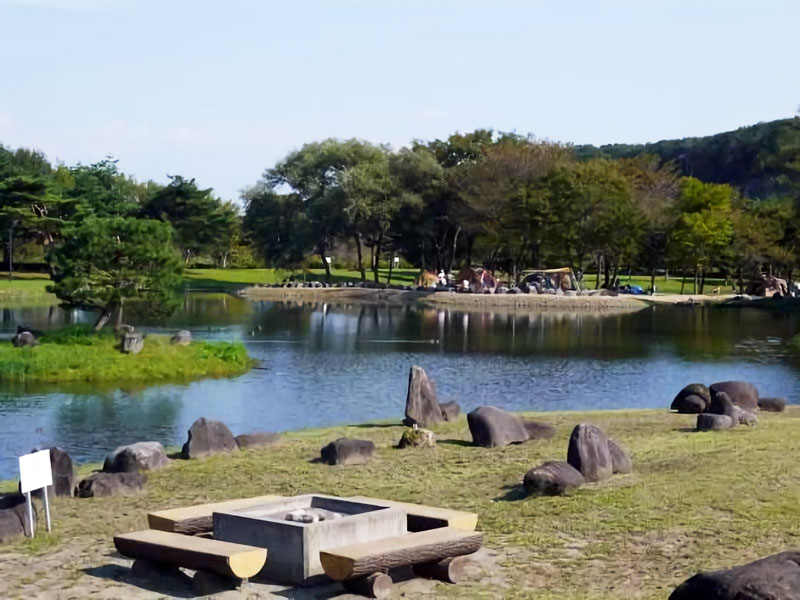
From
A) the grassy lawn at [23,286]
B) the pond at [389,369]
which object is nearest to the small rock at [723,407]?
the pond at [389,369]

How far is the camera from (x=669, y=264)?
81812mm

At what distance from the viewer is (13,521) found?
490 inches

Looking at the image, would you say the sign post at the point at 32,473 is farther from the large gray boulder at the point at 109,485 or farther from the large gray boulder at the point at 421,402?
the large gray boulder at the point at 421,402

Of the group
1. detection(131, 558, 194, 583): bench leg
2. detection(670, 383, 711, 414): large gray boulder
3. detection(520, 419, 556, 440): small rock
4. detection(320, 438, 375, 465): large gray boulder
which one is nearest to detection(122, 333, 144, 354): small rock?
detection(670, 383, 711, 414): large gray boulder

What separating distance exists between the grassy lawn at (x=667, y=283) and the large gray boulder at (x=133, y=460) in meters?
68.0

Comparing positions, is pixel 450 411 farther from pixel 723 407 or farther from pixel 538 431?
pixel 723 407

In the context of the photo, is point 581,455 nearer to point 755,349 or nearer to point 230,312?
point 755,349

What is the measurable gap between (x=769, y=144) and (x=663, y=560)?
13824 cm

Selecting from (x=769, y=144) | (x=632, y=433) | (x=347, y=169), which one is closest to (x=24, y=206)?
(x=347, y=169)

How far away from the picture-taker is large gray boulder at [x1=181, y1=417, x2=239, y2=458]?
1833cm

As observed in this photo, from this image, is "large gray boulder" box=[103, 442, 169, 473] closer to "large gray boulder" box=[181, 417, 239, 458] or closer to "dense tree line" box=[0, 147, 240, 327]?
"large gray boulder" box=[181, 417, 239, 458]

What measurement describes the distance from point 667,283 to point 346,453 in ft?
254

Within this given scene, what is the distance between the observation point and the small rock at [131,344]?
3412 centimetres

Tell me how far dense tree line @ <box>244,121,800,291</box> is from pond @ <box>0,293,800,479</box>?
12371 mm
